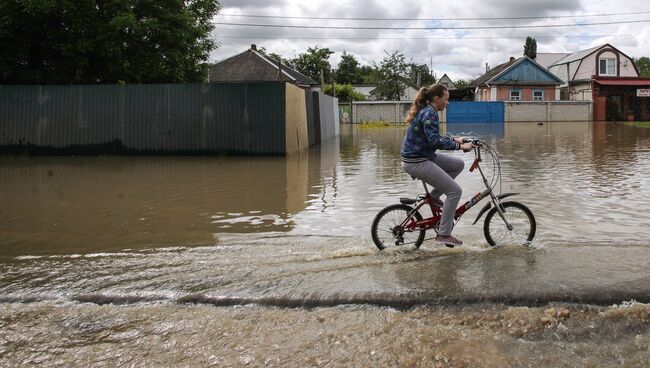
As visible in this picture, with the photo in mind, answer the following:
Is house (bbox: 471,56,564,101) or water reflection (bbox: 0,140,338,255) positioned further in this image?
house (bbox: 471,56,564,101)

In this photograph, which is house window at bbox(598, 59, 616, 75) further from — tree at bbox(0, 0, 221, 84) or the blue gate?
tree at bbox(0, 0, 221, 84)

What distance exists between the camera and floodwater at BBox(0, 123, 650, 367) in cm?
391

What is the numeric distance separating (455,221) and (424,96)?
134 centimetres

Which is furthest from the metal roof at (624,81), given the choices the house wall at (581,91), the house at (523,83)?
the house at (523,83)

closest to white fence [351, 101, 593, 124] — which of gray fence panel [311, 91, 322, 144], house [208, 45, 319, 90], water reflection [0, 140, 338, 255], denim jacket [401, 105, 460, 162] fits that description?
house [208, 45, 319, 90]

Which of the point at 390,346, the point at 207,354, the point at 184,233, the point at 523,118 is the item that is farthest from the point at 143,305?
the point at 523,118

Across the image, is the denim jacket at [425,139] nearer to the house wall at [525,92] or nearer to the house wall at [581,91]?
the house wall at [581,91]

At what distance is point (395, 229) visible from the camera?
6121 mm

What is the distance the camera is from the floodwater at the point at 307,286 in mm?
3906

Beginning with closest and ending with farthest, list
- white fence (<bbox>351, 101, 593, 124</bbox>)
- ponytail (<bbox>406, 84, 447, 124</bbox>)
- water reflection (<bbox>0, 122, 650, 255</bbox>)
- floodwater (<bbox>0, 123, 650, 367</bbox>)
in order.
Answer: floodwater (<bbox>0, 123, 650, 367</bbox>), ponytail (<bbox>406, 84, 447, 124</bbox>), water reflection (<bbox>0, 122, 650, 255</bbox>), white fence (<bbox>351, 101, 593, 124</bbox>)

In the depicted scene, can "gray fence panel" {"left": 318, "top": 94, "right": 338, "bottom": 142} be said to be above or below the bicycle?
above

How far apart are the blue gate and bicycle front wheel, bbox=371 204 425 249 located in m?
42.6

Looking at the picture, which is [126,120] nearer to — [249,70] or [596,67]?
[249,70]

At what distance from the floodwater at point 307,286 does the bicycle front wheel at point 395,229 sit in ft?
0.51
